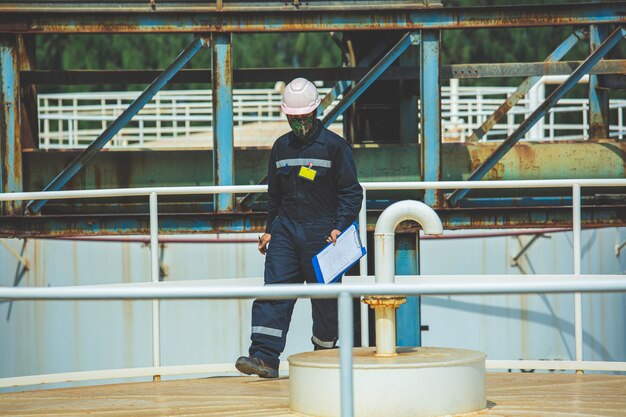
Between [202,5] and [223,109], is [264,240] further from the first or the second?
[202,5]

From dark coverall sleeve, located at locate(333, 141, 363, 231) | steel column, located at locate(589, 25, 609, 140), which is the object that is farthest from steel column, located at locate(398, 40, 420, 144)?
dark coverall sleeve, located at locate(333, 141, 363, 231)

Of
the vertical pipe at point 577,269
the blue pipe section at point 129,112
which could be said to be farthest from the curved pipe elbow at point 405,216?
the blue pipe section at point 129,112

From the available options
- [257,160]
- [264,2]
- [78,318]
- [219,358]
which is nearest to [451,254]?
[219,358]

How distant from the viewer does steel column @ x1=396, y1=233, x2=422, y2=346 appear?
9555 millimetres

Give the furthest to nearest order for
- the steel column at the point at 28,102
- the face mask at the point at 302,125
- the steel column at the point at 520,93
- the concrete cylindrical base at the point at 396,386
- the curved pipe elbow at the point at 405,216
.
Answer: the steel column at the point at 28,102 → the steel column at the point at 520,93 → the face mask at the point at 302,125 → the curved pipe elbow at the point at 405,216 → the concrete cylindrical base at the point at 396,386

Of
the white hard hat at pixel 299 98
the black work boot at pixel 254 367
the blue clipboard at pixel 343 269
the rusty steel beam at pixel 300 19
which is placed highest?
the rusty steel beam at pixel 300 19

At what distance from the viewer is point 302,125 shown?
20.2 ft

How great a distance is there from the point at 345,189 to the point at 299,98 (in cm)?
54

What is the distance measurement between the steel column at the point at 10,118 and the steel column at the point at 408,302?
3.04 m

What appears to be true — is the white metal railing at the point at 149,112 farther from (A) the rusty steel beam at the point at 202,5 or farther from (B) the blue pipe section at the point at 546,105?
(B) the blue pipe section at the point at 546,105

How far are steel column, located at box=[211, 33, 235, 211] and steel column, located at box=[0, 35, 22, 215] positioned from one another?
1.55 metres

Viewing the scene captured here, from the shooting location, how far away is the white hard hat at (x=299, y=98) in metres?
6.03

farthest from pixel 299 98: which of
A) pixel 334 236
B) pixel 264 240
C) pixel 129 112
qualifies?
pixel 129 112

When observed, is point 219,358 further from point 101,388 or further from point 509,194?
A: point 101,388
